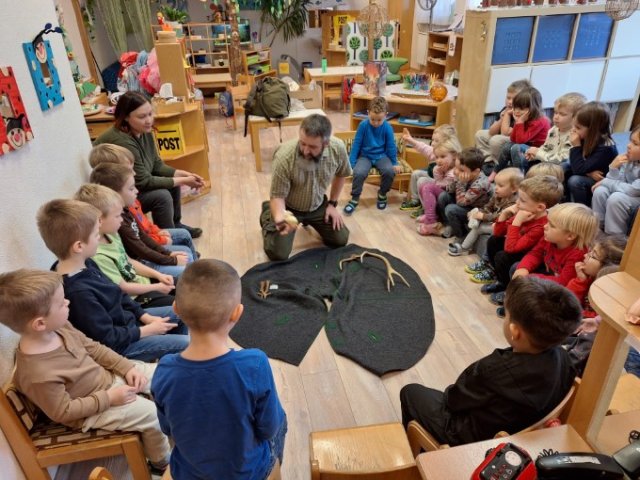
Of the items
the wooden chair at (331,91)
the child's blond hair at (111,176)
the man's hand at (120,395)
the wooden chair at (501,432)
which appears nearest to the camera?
the wooden chair at (501,432)

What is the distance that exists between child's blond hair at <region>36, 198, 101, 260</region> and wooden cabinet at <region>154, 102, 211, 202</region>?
7.55 feet

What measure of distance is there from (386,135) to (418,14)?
4.30 m

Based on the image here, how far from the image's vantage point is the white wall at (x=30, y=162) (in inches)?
61.7

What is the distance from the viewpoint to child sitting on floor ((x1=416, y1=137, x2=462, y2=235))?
340 centimetres

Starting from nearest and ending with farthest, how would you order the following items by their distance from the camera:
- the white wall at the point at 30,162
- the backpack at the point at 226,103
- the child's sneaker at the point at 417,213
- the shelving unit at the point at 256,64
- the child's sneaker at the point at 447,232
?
the white wall at the point at 30,162 → the child's sneaker at the point at 447,232 → the child's sneaker at the point at 417,213 → the backpack at the point at 226,103 → the shelving unit at the point at 256,64

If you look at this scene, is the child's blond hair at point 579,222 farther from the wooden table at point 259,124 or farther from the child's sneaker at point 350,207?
the wooden table at point 259,124

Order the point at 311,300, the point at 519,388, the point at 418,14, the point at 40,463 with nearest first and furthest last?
the point at 519,388
the point at 40,463
the point at 311,300
the point at 418,14

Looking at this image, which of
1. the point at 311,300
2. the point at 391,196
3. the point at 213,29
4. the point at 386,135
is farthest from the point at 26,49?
the point at 213,29

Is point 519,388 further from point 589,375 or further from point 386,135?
point 386,135

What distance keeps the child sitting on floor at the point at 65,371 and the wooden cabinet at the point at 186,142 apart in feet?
8.67

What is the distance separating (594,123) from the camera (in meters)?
2.97

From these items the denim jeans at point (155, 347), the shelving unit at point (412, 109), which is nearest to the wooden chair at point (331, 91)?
the shelving unit at point (412, 109)

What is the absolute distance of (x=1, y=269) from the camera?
59.4 inches

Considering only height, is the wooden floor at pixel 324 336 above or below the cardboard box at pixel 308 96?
below
